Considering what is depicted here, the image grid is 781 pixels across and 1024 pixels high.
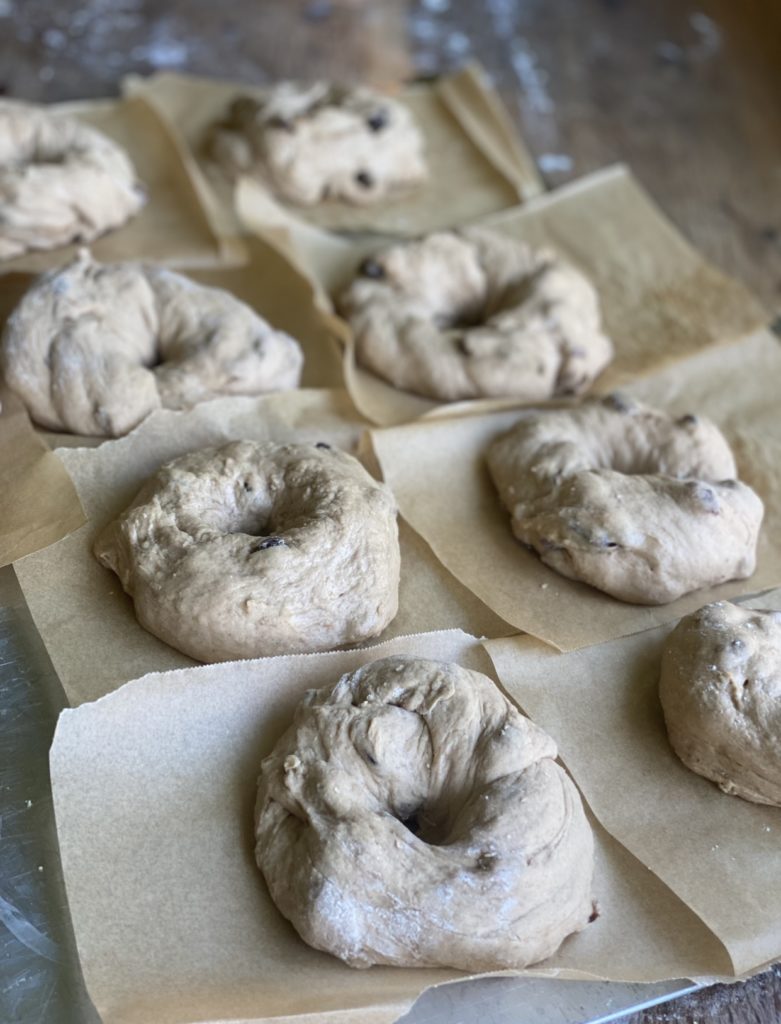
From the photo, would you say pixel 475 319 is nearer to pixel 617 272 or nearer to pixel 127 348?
pixel 617 272

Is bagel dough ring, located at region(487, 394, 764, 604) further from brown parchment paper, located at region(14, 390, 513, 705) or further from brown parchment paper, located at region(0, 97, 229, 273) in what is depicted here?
brown parchment paper, located at region(0, 97, 229, 273)

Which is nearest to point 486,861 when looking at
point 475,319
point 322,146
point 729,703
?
point 729,703

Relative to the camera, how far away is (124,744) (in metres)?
1.92

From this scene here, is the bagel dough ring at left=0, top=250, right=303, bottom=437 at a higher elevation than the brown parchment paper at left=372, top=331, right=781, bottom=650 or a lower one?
higher

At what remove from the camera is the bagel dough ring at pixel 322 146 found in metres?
3.44

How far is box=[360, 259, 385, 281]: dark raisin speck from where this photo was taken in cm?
311

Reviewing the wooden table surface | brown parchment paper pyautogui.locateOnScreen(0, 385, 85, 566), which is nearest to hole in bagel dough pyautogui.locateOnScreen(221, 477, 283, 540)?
brown parchment paper pyautogui.locateOnScreen(0, 385, 85, 566)

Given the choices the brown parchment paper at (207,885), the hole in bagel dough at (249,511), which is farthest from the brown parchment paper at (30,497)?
the brown parchment paper at (207,885)

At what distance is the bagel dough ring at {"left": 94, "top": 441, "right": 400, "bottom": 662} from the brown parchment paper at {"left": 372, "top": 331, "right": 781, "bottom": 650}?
0.71 ft

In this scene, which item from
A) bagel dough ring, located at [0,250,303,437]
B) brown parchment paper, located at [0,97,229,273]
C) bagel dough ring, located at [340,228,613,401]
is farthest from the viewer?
brown parchment paper, located at [0,97,229,273]

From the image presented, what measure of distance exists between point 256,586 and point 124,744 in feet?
1.26

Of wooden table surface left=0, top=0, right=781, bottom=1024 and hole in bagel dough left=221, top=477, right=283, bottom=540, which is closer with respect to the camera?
hole in bagel dough left=221, top=477, right=283, bottom=540

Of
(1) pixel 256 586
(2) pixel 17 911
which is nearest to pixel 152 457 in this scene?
(1) pixel 256 586

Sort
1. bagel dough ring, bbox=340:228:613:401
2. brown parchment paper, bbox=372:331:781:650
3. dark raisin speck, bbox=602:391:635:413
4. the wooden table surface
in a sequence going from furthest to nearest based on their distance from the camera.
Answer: the wooden table surface → bagel dough ring, bbox=340:228:613:401 → dark raisin speck, bbox=602:391:635:413 → brown parchment paper, bbox=372:331:781:650
